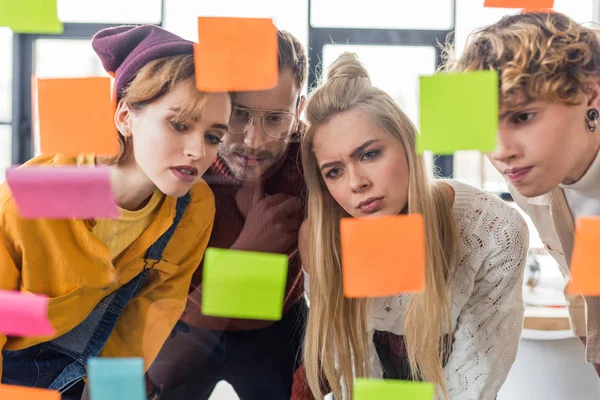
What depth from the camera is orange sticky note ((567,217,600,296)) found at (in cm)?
78

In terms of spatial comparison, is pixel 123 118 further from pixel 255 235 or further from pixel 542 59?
pixel 542 59

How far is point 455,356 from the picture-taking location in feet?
3.01

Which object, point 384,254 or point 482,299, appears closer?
point 384,254

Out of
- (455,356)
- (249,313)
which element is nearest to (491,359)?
(455,356)

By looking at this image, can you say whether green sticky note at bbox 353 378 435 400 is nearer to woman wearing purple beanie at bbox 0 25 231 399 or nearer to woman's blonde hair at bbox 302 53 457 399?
woman's blonde hair at bbox 302 53 457 399

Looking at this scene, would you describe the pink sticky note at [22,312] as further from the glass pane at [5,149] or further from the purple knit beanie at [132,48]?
the purple knit beanie at [132,48]

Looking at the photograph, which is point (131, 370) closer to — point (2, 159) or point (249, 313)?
point (249, 313)

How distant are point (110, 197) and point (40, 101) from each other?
0.15 meters

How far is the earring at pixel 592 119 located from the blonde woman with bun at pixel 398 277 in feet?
0.50

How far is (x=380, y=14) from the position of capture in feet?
A: 2.82

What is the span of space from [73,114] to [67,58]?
0.09m

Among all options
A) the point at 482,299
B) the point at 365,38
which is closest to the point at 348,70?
the point at 365,38

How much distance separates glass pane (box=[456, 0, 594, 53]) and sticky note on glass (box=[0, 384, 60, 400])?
720 mm

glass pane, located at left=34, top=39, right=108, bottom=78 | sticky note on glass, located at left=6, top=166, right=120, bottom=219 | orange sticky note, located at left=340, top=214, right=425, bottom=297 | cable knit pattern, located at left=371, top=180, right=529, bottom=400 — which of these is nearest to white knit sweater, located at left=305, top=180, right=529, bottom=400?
cable knit pattern, located at left=371, top=180, right=529, bottom=400
